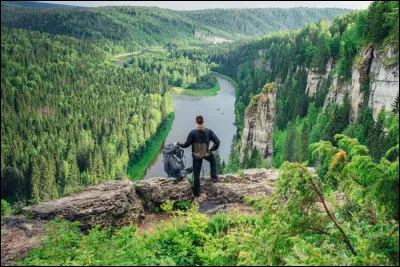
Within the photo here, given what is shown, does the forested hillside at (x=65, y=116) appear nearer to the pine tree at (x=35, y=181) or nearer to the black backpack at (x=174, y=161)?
the pine tree at (x=35, y=181)

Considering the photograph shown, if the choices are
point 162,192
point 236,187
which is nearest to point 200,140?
point 162,192

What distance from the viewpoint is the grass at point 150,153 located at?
7912 cm

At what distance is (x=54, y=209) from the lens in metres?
11.9

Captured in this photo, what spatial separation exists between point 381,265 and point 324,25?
13817 centimetres

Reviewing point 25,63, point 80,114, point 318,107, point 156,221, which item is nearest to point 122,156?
point 80,114

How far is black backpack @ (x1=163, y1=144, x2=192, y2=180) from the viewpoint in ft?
47.4

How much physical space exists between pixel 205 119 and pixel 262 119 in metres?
48.1

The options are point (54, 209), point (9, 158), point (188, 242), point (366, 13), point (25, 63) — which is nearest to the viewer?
point (188, 242)

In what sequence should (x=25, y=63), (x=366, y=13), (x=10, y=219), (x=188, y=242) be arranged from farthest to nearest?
(x=25, y=63), (x=366, y=13), (x=10, y=219), (x=188, y=242)

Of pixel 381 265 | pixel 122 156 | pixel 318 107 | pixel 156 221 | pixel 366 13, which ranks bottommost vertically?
pixel 122 156

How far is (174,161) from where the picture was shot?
587 inches

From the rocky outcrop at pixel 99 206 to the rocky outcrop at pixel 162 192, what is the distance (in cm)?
48

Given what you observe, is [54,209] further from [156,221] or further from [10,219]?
[156,221]

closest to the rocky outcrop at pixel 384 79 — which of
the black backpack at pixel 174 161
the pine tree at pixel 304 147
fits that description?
the pine tree at pixel 304 147
